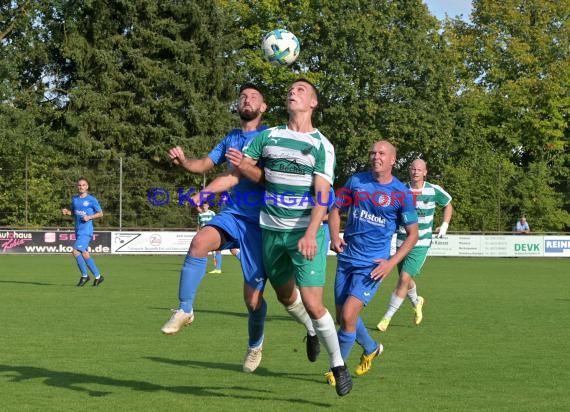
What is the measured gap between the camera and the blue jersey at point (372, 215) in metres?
8.51

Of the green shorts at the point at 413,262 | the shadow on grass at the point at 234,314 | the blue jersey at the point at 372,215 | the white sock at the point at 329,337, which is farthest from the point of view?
the shadow on grass at the point at 234,314

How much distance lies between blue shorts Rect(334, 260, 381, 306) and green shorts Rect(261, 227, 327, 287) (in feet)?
2.91

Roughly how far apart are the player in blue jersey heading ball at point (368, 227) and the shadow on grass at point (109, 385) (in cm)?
114

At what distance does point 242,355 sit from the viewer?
382 inches

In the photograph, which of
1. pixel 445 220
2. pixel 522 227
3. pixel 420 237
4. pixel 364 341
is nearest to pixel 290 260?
pixel 364 341

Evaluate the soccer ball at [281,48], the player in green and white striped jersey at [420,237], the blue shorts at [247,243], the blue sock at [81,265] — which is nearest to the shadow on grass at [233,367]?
the blue shorts at [247,243]

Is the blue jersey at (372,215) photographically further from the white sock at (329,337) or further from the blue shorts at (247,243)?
the white sock at (329,337)

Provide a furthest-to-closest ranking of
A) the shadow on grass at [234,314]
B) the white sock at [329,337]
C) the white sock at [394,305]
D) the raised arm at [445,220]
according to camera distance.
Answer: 1. the raised arm at [445,220]
2. the shadow on grass at [234,314]
3. the white sock at [394,305]
4. the white sock at [329,337]

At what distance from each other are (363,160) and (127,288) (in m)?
31.9

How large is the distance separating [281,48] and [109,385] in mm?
4504

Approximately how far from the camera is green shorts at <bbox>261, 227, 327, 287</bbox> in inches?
281

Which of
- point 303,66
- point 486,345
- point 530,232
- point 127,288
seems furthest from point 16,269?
point 303,66

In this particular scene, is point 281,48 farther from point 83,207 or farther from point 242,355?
point 83,207

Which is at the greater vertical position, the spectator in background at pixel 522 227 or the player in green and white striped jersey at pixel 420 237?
the player in green and white striped jersey at pixel 420 237
